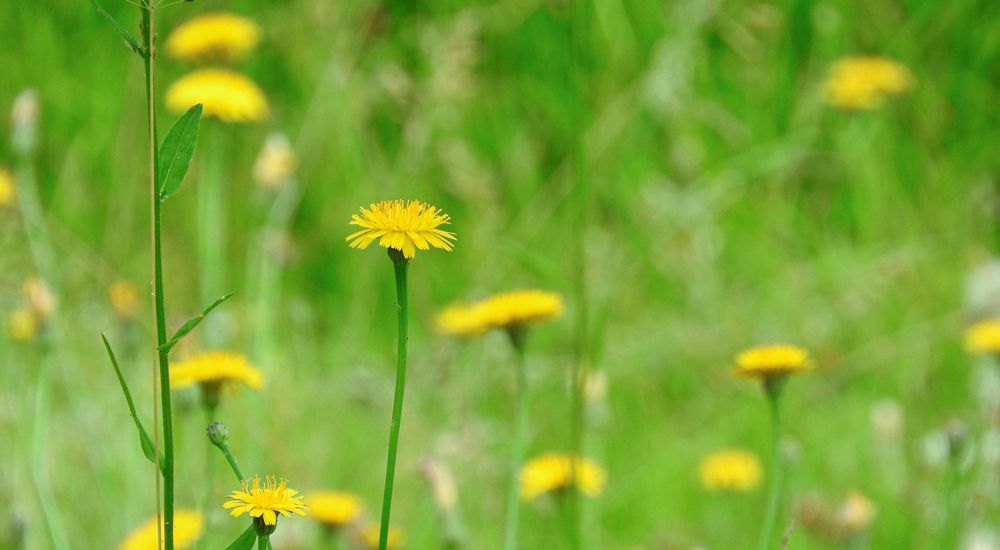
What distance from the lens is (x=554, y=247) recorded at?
7.29 feet

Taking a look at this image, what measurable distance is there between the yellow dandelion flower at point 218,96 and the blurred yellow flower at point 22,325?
0.29 metres

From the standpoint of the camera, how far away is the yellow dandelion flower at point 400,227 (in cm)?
42

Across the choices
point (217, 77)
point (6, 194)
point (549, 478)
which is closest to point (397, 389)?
point (549, 478)

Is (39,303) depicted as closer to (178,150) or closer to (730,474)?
(178,150)

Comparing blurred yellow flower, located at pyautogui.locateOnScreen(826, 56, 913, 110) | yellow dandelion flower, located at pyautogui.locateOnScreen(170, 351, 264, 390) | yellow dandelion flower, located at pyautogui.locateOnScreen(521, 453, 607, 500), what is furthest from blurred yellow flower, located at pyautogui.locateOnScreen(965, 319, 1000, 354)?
blurred yellow flower, located at pyautogui.locateOnScreen(826, 56, 913, 110)

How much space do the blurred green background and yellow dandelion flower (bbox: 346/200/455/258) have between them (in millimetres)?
594

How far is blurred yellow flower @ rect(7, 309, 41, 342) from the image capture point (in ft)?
2.95

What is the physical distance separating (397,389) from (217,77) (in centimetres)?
104

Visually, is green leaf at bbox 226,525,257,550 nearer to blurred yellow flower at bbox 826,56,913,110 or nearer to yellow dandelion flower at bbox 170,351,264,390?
yellow dandelion flower at bbox 170,351,264,390

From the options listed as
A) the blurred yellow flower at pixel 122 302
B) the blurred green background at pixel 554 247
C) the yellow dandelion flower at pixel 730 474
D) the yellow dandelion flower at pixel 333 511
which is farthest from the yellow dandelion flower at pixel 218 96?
the yellow dandelion flower at pixel 730 474

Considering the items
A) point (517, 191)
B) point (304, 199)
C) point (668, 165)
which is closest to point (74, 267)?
point (304, 199)

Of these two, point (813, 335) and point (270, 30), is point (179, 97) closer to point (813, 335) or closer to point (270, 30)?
point (813, 335)

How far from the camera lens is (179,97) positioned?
1.34m

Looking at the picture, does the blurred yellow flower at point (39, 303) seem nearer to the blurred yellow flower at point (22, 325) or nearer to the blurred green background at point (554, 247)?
the blurred yellow flower at point (22, 325)
